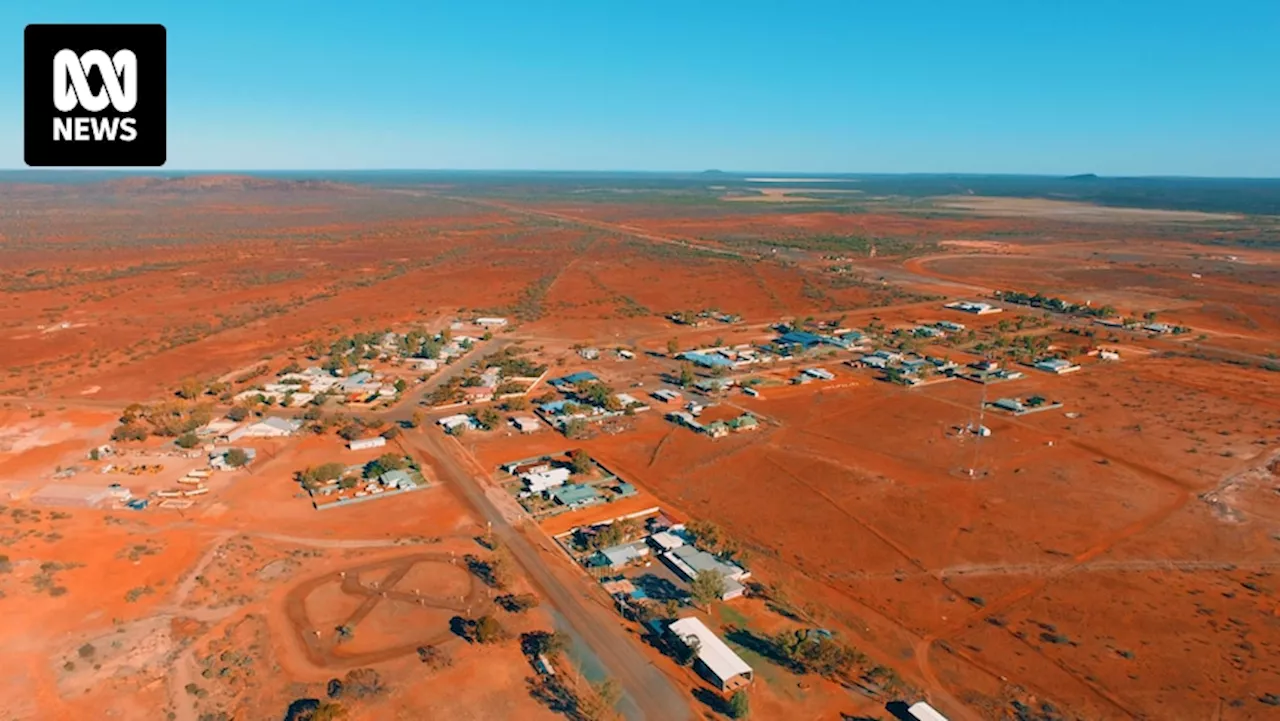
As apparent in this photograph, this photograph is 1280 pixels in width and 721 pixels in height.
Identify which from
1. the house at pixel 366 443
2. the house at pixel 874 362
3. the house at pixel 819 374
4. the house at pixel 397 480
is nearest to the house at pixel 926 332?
the house at pixel 874 362

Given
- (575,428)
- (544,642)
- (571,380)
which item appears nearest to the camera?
(544,642)

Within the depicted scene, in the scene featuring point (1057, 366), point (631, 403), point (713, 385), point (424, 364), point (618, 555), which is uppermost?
point (1057, 366)

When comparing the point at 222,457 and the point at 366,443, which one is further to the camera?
the point at 366,443

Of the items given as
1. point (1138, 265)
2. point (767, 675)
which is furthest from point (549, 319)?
point (1138, 265)

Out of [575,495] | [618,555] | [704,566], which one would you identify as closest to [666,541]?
[618,555]

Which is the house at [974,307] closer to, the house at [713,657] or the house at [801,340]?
the house at [801,340]

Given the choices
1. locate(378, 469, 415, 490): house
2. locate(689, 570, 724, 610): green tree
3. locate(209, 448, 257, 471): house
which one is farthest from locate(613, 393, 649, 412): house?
locate(209, 448, 257, 471): house

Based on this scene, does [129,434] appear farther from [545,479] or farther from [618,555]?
[618,555]
